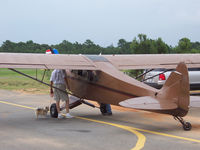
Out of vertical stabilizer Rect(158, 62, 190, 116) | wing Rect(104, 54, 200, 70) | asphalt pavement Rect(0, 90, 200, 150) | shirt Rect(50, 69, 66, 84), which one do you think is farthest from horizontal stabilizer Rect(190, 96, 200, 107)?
shirt Rect(50, 69, 66, 84)

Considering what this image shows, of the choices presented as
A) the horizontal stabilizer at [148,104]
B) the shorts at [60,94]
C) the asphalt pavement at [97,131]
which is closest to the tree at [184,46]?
the asphalt pavement at [97,131]

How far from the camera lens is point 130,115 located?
11.7m

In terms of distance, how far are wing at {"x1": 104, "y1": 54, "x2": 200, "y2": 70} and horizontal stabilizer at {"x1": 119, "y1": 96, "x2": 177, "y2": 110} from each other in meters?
3.43

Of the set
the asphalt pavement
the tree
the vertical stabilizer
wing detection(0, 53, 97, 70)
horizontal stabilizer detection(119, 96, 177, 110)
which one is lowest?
the asphalt pavement

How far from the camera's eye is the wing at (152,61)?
457 inches

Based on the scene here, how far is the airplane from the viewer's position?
8023 mm

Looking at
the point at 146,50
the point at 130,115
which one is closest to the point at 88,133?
the point at 130,115

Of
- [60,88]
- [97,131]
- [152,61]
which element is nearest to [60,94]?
[60,88]

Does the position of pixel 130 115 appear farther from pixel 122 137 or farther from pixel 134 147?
pixel 134 147

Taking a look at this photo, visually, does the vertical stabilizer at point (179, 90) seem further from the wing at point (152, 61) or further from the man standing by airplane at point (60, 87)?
the man standing by airplane at point (60, 87)

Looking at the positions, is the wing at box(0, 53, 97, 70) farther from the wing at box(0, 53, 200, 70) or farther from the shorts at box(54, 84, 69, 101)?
the shorts at box(54, 84, 69, 101)

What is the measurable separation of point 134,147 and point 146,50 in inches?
800

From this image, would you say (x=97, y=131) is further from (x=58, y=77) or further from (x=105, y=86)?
(x=58, y=77)

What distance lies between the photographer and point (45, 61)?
33.6ft
